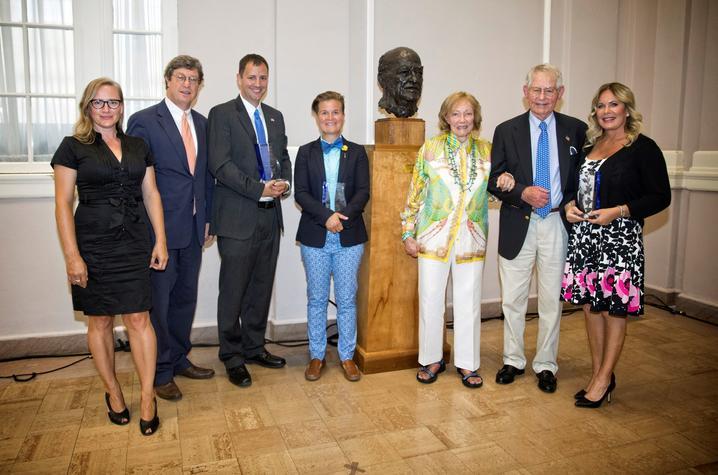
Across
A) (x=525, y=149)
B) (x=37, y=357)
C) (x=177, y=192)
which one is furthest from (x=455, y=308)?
(x=37, y=357)

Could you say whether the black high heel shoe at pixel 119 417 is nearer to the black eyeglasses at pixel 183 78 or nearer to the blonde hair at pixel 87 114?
the blonde hair at pixel 87 114

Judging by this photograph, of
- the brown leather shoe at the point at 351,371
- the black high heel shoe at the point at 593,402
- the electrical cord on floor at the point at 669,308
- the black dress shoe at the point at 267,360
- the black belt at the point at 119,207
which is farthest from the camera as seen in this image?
the electrical cord on floor at the point at 669,308

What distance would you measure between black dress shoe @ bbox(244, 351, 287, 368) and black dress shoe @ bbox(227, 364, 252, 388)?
217mm

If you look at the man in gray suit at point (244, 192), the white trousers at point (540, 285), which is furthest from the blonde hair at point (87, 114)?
the white trousers at point (540, 285)

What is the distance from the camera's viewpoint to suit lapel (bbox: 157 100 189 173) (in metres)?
3.10

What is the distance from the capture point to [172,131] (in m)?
3.11

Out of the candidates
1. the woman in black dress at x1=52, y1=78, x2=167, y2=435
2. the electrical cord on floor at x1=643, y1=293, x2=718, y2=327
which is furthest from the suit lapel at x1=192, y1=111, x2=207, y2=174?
the electrical cord on floor at x1=643, y1=293, x2=718, y2=327

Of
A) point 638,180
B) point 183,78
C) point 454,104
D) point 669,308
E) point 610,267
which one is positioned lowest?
point 669,308

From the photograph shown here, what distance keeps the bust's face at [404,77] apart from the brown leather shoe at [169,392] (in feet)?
6.85

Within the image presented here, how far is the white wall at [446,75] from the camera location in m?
3.83

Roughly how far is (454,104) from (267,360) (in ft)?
6.30

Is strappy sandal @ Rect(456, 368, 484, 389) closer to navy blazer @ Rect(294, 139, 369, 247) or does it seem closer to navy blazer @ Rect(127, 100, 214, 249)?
navy blazer @ Rect(294, 139, 369, 247)

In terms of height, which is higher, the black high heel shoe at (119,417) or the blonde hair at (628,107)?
the blonde hair at (628,107)

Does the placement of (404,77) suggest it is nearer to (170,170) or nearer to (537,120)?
(537,120)
